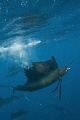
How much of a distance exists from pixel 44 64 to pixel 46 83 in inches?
29.8

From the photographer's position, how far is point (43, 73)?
17.9 feet

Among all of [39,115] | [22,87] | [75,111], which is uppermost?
[22,87]

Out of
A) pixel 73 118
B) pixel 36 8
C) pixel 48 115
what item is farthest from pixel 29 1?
pixel 48 115

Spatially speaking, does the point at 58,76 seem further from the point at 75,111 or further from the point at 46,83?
the point at 75,111

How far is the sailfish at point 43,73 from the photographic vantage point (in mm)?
5301

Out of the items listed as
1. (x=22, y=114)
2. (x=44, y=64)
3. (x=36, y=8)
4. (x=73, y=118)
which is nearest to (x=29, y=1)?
(x=36, y=8)

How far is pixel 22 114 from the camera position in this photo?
1314cm

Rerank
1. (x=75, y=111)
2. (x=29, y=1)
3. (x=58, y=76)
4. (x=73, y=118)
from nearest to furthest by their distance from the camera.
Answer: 1. (x=58, y=76)
2. (x=29, y=1)
3. (x=73, y=118)
4. (x=75, y=111)

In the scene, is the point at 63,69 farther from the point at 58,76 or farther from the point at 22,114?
the point at 22,114

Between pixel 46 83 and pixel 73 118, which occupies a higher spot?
pixel 46 83

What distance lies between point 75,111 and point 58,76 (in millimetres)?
19227

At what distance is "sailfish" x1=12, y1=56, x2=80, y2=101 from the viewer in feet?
17.4

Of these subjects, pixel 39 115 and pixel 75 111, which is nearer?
pixel 75 111

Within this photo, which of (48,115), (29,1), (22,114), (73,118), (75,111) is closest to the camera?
(29,1)
